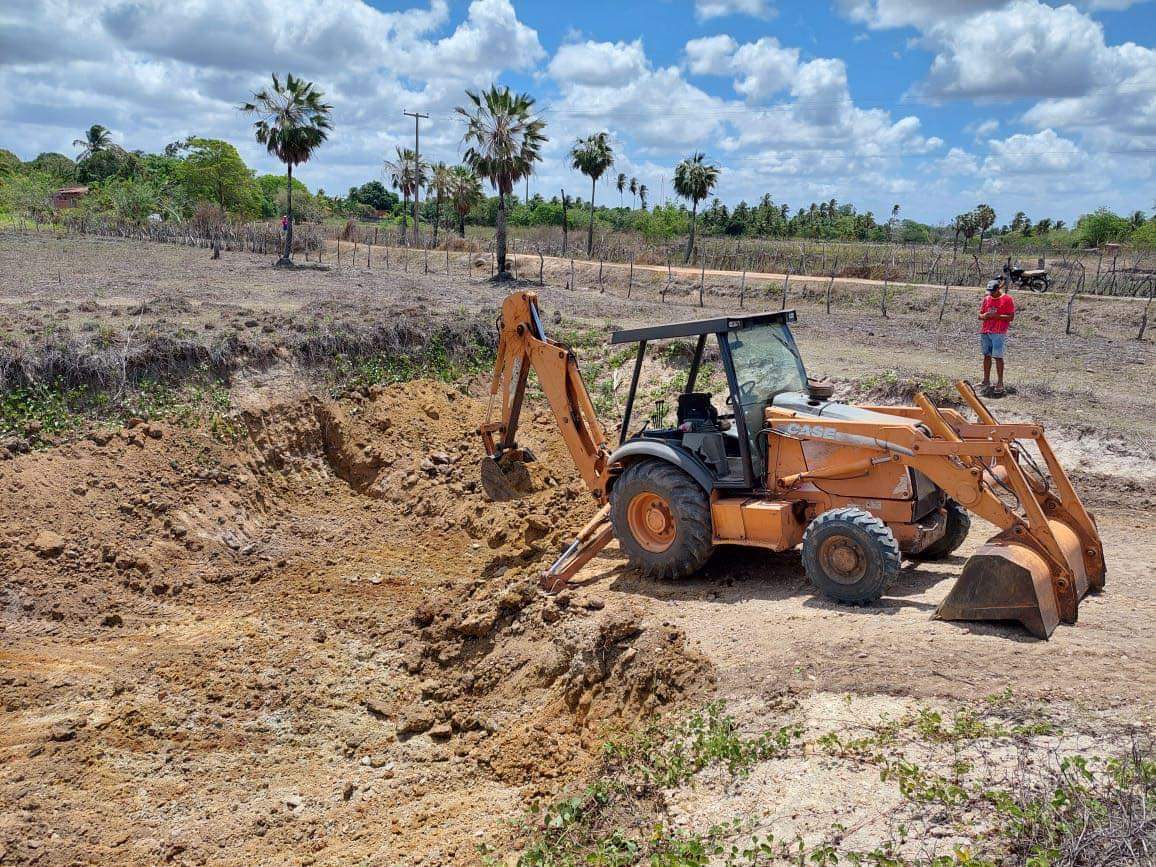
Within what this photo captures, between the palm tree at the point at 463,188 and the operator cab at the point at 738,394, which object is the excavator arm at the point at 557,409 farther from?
the palm tree at the point at 463,188

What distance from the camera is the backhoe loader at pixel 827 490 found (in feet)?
20.5

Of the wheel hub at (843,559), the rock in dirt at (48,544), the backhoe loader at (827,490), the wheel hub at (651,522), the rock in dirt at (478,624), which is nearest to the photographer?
the backhoe loader at (827,490)

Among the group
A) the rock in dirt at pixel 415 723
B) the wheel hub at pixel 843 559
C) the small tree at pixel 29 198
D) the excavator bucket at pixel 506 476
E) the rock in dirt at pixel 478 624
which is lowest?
the rock in dirt at pixel 415 723

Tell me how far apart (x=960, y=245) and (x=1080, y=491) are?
45568 mm

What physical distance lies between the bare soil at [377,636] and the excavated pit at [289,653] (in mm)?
28

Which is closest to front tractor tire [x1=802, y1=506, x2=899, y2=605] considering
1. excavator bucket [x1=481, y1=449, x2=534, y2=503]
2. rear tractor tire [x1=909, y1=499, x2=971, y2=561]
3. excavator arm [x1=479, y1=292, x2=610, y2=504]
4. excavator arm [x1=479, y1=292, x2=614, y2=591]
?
rear tractor tire [x1=909, y1=499, x2=971, y2=561]

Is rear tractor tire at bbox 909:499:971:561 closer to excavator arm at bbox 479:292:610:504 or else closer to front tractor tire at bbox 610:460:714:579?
front tractor tire at bbox 610:460:714:579

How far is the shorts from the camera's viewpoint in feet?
46.1

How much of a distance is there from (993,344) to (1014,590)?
30.7 feet

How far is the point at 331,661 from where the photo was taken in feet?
25.8

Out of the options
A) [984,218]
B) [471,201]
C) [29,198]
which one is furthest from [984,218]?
[29,198]

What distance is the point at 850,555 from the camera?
6.75 meters

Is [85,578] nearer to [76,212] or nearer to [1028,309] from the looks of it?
[1028,309]

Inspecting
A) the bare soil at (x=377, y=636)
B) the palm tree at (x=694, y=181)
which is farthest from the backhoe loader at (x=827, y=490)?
the palm tree at (x=694, y=181)
